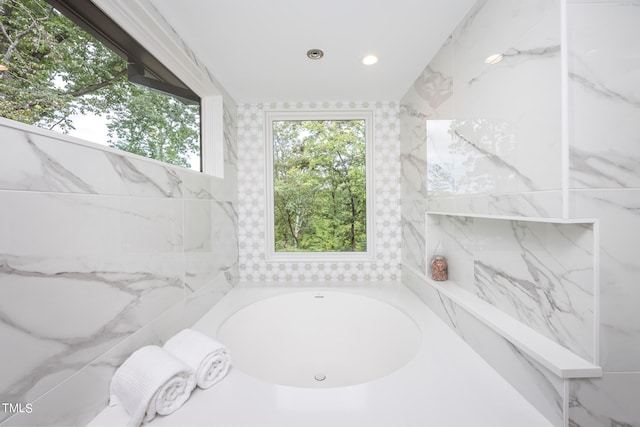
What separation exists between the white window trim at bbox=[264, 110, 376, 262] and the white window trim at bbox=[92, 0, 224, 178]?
52cm

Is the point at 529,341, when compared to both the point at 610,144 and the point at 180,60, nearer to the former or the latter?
the point at 610,144

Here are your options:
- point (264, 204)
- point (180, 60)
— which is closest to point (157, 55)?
point (180, 60)

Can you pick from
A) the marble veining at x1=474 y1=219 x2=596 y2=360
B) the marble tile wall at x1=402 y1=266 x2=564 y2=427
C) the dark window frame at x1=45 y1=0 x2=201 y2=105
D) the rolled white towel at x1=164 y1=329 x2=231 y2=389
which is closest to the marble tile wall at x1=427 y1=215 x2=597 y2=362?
the marble veining at x1=474 y1=219 x2=596 y2=360

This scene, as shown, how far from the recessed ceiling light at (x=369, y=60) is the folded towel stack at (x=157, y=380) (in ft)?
6.16

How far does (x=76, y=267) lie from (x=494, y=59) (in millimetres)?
1730

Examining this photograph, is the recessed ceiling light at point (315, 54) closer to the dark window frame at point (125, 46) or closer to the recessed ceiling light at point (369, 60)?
the recessed ceiling light at point (369, 60)

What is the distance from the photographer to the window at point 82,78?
79 cm

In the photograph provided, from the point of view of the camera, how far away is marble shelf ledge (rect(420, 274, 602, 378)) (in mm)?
807

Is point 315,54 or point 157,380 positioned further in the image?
point 315,54

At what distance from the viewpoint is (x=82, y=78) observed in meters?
1.00

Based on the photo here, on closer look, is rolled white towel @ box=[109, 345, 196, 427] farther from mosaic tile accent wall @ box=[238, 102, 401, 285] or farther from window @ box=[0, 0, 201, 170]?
mosaic tile accent wall @ box=[238, 102, 401, 285]

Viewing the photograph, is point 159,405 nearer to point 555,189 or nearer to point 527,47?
point 555,189

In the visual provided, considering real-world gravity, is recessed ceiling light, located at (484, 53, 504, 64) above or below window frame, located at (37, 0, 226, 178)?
below

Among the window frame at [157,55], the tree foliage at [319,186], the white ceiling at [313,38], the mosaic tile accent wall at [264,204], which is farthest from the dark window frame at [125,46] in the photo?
the tree foliage at [319,186]
